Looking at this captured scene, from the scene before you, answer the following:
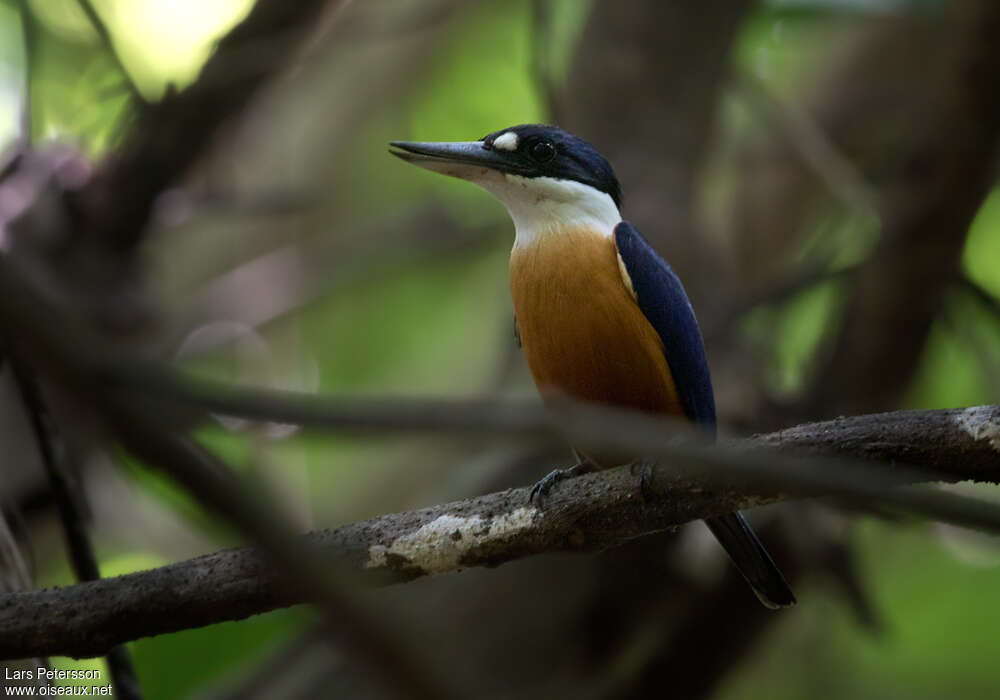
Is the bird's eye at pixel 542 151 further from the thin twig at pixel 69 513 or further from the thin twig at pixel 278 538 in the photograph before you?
the thin twig at pixel 278 538

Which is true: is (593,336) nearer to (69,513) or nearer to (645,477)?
(645,477)

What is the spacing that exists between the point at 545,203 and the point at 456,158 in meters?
0.37

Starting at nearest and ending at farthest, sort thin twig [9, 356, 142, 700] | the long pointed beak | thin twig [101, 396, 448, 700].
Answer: thin twig [101, 396, 448, 700] → thin twig [9, 356, 142, 700] → the long pointed beak

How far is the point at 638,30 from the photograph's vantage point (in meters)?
6.34

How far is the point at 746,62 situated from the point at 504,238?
208cm

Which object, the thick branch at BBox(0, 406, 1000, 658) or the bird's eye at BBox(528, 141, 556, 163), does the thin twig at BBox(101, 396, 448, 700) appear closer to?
the thick branch at BBox(0, 406, 1000, 658)

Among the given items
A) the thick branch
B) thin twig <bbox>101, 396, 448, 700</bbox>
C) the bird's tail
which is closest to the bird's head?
the bird's tail

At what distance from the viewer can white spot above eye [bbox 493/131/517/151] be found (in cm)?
407

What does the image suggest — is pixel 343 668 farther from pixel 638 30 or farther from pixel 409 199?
pixel 409 199

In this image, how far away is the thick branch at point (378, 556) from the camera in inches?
105

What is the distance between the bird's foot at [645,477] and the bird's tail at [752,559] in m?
0.76

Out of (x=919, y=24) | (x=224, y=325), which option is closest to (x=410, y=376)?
(x=224, y=325)

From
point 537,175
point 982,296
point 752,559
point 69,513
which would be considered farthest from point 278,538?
point 982,296

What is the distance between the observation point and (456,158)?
3.94 m
